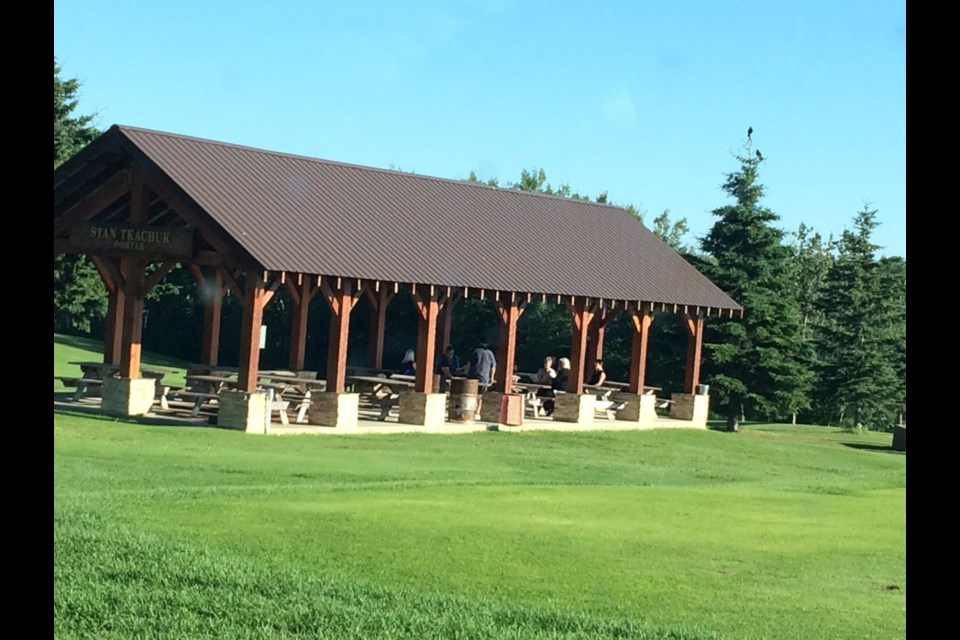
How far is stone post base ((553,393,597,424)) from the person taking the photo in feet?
93.6

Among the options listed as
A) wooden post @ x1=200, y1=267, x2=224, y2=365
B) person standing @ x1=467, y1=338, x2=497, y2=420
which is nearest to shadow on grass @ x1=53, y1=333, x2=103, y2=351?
wooden post @ x1=200, y1=267, x2=224, y2=365

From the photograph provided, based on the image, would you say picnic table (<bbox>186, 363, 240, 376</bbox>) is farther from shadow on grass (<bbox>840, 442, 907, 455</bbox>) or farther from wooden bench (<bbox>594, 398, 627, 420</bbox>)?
shadow on grass (<bbox>840, 442, 907, 455</bbox>)

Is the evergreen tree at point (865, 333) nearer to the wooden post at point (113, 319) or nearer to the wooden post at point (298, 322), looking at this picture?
the wooden post at point (298, 322)

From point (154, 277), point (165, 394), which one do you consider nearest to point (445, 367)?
point (165, 394)

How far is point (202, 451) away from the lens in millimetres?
19047

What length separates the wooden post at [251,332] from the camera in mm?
22406

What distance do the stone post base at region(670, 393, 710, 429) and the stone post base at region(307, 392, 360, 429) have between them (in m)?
11.1

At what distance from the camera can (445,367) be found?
28719 millimetres

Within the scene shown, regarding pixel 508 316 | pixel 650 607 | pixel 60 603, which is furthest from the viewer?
pixel 508 316
